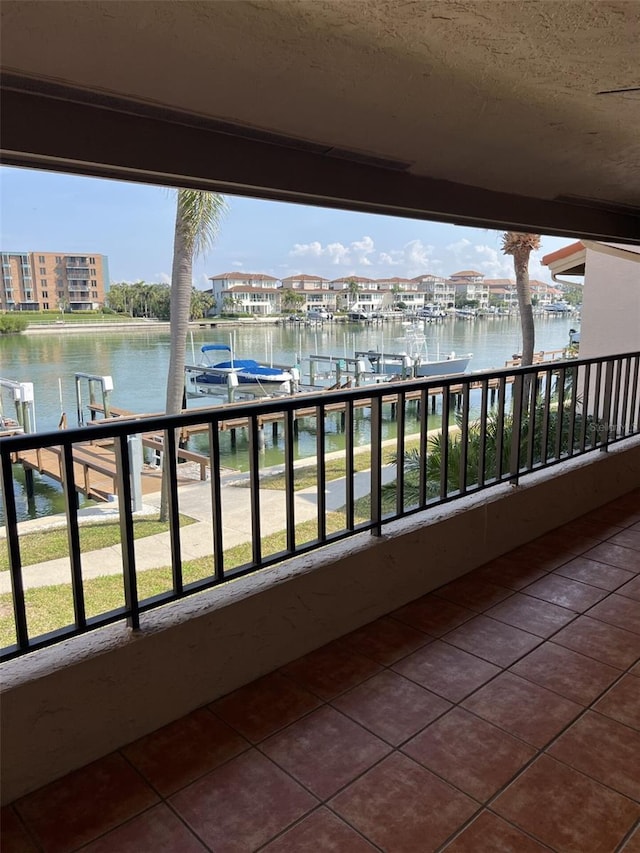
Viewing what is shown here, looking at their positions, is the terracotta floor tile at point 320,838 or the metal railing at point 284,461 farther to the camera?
the metal railing at point 284,461

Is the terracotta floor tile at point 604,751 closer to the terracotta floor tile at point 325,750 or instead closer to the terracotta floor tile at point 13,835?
the terracotta floor tile at point 325,750

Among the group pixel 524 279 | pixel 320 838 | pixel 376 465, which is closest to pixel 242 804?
pixel 320 838

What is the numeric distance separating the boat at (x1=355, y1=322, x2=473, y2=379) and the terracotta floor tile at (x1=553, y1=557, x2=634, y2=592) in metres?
21.1

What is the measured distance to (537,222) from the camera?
12.1 feet

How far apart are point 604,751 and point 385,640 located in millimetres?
881

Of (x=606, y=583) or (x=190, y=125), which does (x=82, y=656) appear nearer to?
(x=190, y=125)

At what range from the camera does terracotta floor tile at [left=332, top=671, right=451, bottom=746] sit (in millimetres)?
1951

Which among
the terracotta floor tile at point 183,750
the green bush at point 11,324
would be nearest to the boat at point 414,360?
the green bush at point 11,324

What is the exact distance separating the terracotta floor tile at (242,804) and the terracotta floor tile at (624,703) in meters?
1.06

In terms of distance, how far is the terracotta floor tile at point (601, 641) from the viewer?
2.33 m

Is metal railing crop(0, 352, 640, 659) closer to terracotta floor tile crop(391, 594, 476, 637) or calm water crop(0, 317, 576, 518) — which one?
terracotta floor tile crop(391, 594, 476, 637)

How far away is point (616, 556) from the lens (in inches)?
128

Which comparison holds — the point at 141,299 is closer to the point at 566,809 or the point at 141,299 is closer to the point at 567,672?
the point at 567,672

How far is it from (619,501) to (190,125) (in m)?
3.60
